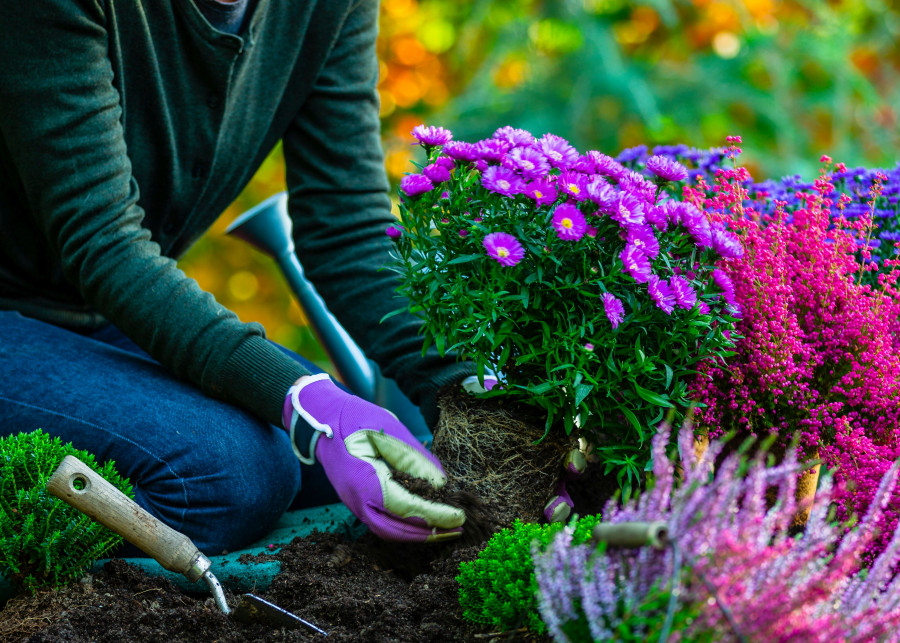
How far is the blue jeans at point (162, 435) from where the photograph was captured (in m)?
1.55

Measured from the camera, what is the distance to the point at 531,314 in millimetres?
1309

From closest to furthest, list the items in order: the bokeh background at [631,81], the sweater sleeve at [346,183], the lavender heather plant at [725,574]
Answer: the lavender heather plant at [725,574] < the sweater sleeve at [346,183] < the bokeh background at [631,81]

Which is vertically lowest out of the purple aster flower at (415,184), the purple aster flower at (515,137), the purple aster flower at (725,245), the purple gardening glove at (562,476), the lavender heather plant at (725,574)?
the purple gardening glove at (562,476)

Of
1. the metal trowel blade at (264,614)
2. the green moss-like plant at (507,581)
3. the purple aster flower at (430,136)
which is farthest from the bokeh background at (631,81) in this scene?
the metal trowel blade at (264,614)

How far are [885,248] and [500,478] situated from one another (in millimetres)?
867

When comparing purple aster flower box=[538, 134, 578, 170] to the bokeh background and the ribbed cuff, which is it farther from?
the bokeh background

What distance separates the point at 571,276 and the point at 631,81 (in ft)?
14.5

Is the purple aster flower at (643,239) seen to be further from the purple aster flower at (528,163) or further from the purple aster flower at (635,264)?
the purple aster flower at (528,163)

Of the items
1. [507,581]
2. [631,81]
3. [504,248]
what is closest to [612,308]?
[504,248]

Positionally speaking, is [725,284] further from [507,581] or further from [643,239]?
[507,581]

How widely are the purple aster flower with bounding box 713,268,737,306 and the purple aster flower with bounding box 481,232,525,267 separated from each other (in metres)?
0.31

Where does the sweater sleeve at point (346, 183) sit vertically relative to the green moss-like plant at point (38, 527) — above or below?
above

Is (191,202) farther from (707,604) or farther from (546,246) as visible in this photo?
(707,604)

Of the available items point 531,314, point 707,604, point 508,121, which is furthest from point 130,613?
point 508,121
